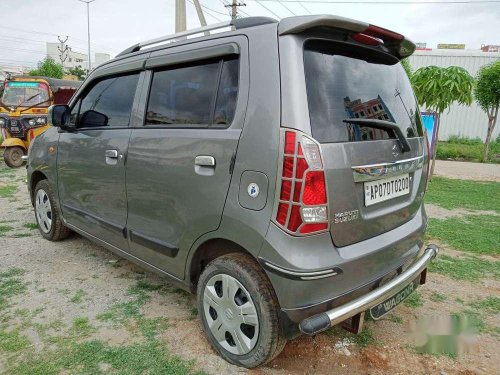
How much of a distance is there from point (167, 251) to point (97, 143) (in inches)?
48.8

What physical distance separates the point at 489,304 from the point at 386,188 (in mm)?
1753

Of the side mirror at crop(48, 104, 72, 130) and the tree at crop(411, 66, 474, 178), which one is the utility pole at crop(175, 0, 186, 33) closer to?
the tree at crop(411, 66, 474, 178)

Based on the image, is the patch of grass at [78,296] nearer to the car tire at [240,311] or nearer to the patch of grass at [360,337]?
the car tire at [240,311]

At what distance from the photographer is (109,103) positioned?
11.2 feet

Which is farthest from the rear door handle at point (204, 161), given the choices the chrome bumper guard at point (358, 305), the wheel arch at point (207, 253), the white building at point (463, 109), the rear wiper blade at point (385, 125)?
the white building at point (463, 109)

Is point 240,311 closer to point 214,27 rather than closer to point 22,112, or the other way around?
point 214,27

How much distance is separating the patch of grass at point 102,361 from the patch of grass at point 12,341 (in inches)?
5.8

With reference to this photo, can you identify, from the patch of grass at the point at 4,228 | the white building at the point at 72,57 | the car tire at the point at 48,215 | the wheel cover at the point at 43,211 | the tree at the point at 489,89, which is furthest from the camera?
the white building at the point at 72,57

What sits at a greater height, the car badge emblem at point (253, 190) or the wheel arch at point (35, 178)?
the car badge emblem at point (253, 190)

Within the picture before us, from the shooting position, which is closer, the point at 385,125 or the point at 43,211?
the point at 385,125

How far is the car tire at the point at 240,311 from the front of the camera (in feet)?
7.13

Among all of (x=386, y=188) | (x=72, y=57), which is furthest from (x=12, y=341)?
(x=72, y=57)

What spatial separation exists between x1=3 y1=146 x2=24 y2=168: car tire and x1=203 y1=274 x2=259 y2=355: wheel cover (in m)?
9.21

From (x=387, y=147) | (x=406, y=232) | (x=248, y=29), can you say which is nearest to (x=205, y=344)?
(x=406, y=232)
